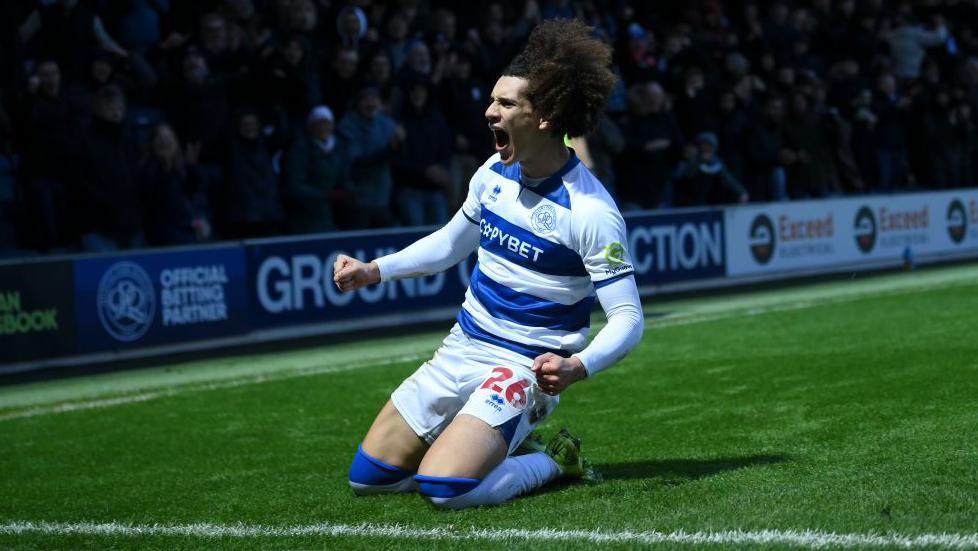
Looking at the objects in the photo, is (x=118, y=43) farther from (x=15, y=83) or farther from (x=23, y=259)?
(x=23, y=259)

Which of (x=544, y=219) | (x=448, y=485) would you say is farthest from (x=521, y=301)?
(x=448, y=485)

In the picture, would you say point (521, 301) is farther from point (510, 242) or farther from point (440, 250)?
point (440, 250)

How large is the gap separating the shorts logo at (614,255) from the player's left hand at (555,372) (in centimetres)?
50

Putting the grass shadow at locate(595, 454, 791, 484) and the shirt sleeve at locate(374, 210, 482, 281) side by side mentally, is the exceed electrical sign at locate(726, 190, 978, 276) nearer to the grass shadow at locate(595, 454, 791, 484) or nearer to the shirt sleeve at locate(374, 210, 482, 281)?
the grass shadow at locate(595, 454, 791, 484)

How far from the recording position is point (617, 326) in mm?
5816

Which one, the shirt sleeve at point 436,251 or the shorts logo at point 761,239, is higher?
the shirt sleeve at point 436,251

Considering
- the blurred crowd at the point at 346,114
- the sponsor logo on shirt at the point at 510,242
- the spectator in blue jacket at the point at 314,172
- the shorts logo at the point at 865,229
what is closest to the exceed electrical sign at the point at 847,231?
the shorts logo at the point at 865,229

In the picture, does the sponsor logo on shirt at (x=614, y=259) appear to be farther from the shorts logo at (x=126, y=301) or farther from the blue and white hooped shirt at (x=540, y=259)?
the shorts logo at (x=126, y=301)

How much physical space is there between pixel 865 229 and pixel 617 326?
51.2ft

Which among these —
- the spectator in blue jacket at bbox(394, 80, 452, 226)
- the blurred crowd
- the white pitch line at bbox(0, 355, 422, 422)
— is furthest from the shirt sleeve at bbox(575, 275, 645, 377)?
the spectator in blue jacket at bbox(394, 80, 452, 226)

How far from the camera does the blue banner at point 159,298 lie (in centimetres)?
1262

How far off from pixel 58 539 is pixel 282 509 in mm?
936

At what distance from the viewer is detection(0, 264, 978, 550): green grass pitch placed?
5426 millimetres

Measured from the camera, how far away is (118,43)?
48.0 feet
